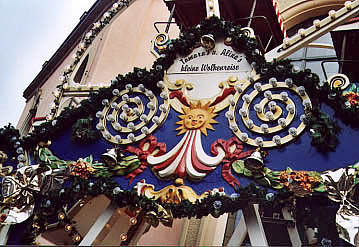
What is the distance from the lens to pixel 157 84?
6367 millimetres

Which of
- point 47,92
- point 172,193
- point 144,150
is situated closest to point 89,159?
point 144,150

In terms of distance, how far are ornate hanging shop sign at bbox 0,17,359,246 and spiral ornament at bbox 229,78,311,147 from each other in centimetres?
1

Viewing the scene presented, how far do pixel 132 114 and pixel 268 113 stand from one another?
163 centimetres

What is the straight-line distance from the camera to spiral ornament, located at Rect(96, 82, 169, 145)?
610 centimetres

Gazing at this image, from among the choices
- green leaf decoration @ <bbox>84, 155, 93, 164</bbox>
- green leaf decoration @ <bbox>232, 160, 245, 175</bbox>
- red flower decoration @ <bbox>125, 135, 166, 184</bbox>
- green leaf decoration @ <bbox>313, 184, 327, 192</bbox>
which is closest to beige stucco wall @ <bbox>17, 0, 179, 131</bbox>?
green leaf decoration @ <bbox>84, 155, 93, 164</bbox>

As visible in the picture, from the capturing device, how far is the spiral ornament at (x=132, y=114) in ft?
20.0

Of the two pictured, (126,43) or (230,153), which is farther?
(126,43)

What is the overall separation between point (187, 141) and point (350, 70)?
4139 millimetres

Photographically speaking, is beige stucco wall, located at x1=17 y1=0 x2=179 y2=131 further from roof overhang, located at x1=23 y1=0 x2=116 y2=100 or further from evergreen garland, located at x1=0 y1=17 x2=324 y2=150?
evergreen garland, located at x1=0 y1=17 x2=324 y2=150

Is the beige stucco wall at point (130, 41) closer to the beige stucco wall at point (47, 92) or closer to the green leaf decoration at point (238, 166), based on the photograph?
the beige stucco wall at point (47, 92)

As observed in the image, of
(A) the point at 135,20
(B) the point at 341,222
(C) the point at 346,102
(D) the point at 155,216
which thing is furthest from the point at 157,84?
(A) the point at 135,20

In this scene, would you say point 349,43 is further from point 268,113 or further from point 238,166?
point 238,166

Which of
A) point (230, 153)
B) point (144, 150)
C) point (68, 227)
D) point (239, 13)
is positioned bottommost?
point (68, 227)

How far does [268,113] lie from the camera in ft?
18.3
